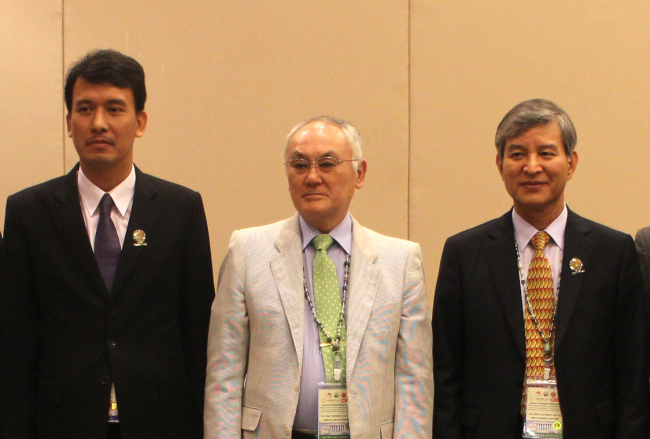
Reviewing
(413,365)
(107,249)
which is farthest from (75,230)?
(413,365)

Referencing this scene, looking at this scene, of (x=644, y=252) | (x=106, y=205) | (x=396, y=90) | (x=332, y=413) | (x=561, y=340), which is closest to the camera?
(x=332, y=413)

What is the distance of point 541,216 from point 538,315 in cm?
34

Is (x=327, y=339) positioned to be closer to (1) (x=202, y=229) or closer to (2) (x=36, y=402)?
(1) (x=202, y=229)

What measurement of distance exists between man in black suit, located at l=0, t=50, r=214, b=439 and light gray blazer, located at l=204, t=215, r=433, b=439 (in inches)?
5.8

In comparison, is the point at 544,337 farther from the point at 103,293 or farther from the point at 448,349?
the point at 103,293

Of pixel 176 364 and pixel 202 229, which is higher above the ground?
pixel 202 229

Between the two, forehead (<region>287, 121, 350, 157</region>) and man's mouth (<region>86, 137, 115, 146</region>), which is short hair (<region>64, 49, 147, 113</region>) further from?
forehead (<region>287, 121, 350, 157</region>)

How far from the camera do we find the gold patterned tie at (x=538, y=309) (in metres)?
2.33

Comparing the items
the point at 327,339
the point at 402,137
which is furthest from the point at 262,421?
the point at 402,137

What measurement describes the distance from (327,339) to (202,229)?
60cm

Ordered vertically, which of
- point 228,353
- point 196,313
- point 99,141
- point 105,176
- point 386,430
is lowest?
point 386,430

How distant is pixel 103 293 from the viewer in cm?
230

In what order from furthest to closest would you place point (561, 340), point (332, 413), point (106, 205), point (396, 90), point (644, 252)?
point (396, 90) → point (644, 252) → point (106, 205) → point (561, 340) → point (332, 413)

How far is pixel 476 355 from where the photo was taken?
2.41 metres
